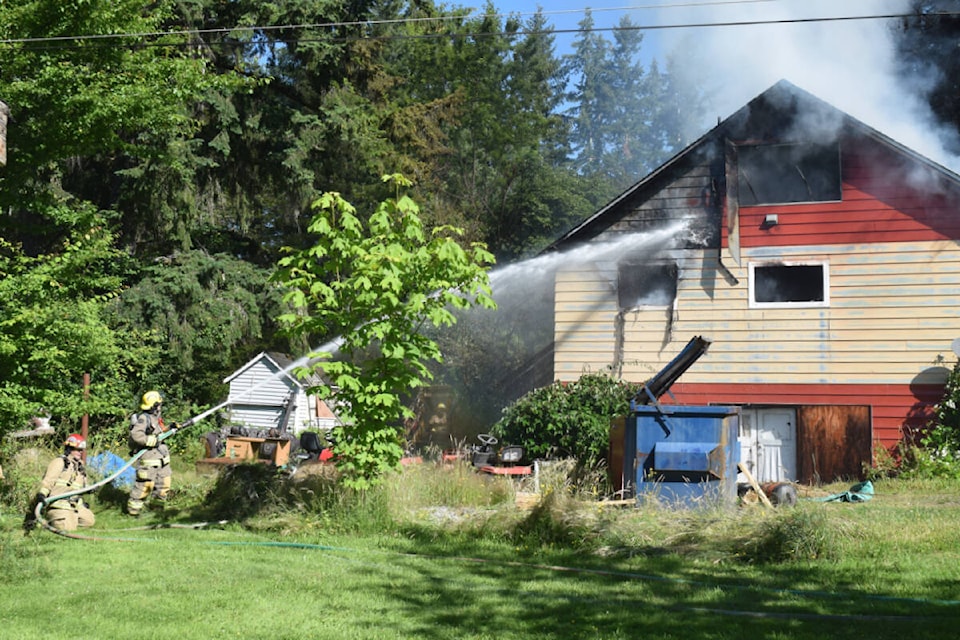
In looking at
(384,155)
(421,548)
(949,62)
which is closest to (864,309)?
(421,548)

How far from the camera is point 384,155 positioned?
29.0 metres

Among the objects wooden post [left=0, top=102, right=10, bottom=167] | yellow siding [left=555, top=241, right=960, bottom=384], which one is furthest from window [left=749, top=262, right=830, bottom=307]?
wooden post [left=0, top=102, right=10, bottom=167]

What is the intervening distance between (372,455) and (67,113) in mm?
9173

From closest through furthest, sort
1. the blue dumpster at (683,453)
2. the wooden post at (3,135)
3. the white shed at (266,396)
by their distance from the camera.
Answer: the wooden post at (3,135), the blue dumpster at (683,453), the white shed at (266,396)

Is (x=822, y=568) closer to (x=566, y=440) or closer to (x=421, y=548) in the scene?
(x=421, y=548)

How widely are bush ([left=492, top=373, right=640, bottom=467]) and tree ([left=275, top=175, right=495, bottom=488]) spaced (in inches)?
221

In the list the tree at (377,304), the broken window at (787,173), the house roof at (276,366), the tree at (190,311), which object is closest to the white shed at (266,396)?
the house roof at (276,366)

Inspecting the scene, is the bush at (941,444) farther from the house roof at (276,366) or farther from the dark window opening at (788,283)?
the house roof at (276,366)

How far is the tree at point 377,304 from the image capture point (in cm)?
1039

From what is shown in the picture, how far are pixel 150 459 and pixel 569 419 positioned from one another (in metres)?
6.94

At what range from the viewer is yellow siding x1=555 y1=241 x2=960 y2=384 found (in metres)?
16.7

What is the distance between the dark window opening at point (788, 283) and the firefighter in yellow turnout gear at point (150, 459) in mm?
11058

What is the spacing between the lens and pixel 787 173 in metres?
18.3

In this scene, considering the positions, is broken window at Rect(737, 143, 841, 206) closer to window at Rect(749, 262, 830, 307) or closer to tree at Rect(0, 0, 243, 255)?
window at Rect(749, 262, 830, 307)
